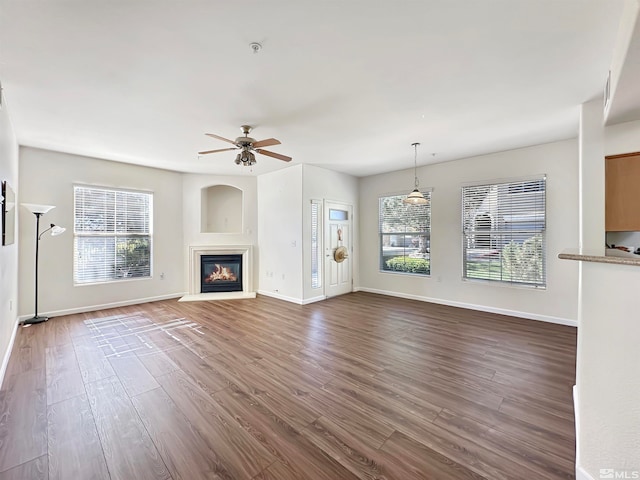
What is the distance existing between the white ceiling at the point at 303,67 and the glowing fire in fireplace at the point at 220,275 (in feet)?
10.7

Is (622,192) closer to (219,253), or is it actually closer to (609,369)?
(609,369)

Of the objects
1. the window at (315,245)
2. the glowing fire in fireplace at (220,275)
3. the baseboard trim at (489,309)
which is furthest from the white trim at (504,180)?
the glowing fire in fireplace at (220,275)

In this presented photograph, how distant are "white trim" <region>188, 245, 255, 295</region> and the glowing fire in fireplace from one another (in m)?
0.24

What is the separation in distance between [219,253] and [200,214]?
0.98 meters

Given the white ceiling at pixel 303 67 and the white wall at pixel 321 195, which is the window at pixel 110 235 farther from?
the white wall at pixel 321 195

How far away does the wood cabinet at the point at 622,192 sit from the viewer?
2.76 meters

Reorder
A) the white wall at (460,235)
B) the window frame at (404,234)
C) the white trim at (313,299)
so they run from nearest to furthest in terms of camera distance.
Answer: the white wall at (460,235), the white trim at (313,299), the window frame at (404,234)

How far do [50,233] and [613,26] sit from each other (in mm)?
7138

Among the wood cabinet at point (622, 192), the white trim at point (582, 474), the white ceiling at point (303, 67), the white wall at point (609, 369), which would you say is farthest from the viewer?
the wood cabinet at point (622, 192)

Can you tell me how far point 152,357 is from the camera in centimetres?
313

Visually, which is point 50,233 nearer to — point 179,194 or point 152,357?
point 179,194

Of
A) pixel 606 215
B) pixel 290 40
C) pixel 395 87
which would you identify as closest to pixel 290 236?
pixel 395 87

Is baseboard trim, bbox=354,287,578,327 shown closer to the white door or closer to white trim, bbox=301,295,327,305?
the white door

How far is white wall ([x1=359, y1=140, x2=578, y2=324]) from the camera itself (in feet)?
13.8
